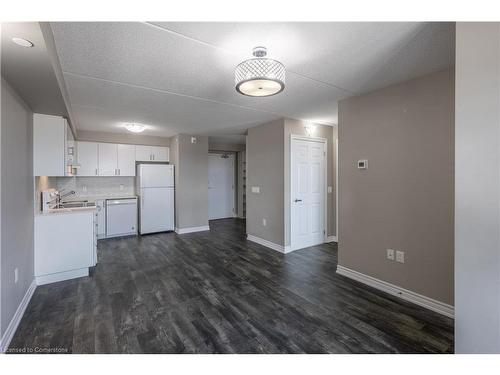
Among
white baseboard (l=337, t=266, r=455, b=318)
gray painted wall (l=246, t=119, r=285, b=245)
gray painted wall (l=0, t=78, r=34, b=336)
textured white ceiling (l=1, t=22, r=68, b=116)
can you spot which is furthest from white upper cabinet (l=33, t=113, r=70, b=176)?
white baseboard (l=337, t=266, r=455, b=318)

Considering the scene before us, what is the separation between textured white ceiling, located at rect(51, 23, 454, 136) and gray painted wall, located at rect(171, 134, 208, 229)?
213 centimetres

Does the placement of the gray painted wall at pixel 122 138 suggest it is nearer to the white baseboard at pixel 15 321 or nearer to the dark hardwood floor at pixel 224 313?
the dark hardwood floor at pixel 224 313

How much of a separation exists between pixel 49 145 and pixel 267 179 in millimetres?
3281

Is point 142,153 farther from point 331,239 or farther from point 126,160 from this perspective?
point 331,239

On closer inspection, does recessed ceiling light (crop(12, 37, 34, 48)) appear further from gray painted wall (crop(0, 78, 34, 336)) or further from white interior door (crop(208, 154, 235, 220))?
white interior door (crop(208, 154, 235, 220))

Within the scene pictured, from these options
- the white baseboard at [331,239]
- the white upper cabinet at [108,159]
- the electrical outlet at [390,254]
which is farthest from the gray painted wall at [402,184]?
the white upper cabinet at [108,159]

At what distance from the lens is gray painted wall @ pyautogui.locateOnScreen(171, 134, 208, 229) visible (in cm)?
547

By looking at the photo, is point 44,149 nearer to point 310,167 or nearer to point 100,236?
point 100,236

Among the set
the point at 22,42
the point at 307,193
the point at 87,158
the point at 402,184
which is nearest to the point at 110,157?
the point at 87,158

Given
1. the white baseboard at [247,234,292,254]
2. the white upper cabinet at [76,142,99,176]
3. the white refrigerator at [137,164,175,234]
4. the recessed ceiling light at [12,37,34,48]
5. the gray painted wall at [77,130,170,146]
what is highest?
the gray painted wall at [77,130,170,146]

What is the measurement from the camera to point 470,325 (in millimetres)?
1286

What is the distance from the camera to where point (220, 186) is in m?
7.60

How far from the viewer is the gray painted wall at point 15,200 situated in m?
1.92
